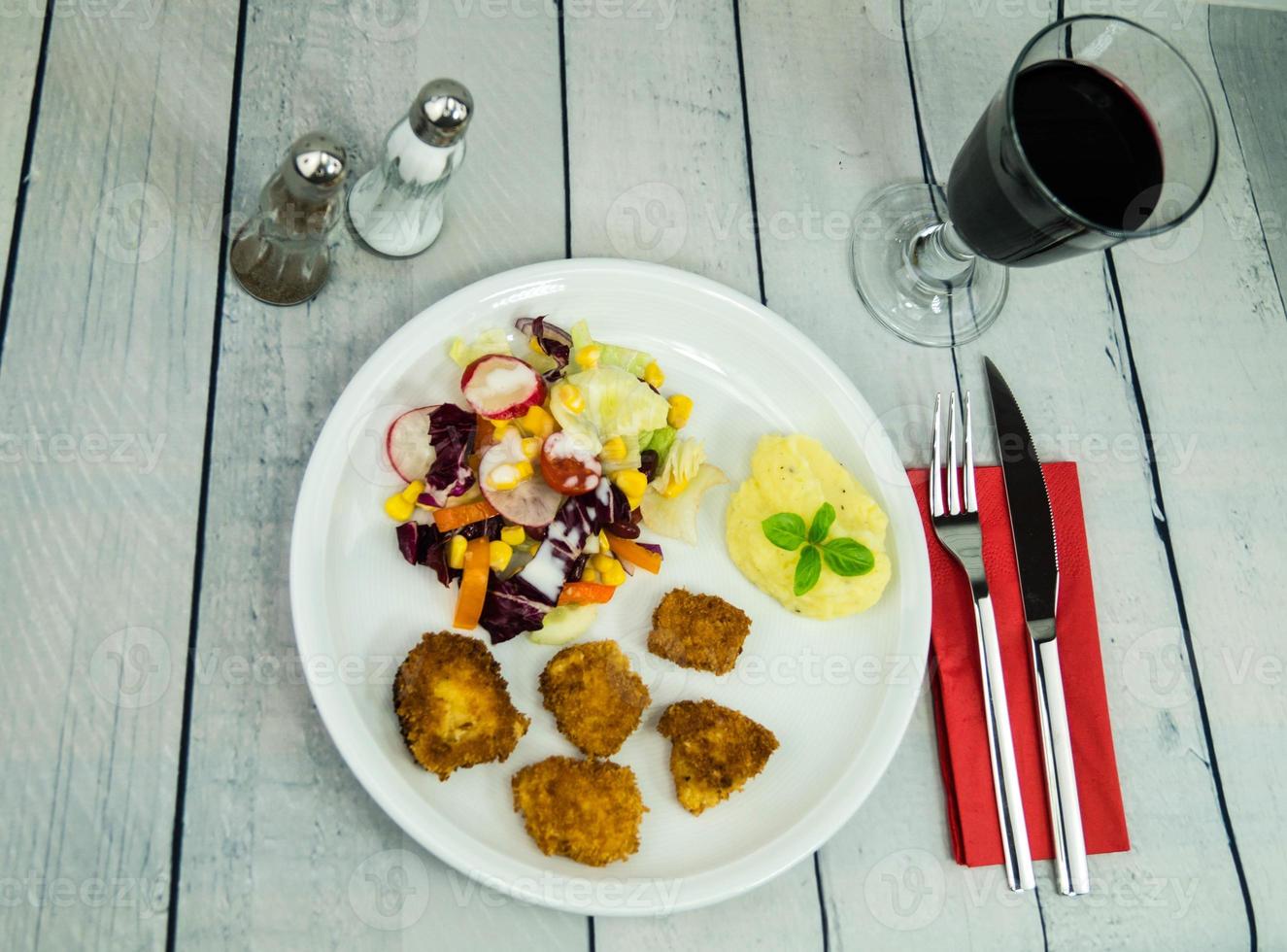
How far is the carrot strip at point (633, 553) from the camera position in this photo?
1.94 m

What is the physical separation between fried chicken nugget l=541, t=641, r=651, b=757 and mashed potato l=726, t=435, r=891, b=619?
35cm

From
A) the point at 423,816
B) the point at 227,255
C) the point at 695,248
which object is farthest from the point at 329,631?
the point at 695,248

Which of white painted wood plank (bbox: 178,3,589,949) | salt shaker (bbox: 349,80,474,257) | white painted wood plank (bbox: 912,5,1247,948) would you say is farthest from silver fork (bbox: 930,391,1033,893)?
salt shaker (bbox: 349,80,474,257)

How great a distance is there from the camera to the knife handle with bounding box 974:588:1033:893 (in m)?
1.97

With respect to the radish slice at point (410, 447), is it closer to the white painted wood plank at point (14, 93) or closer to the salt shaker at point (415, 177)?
the salt shaker at point (415, 177)

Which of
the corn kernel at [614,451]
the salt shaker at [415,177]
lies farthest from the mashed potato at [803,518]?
the salt shaker at [415,177]

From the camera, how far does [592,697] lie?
6.03 ft

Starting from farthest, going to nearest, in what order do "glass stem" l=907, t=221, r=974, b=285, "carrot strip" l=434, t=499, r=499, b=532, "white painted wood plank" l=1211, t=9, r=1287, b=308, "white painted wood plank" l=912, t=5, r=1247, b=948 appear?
"white painted wood plank" l=1211, t=9, r=1287, b=308, "glass stem" l=907, t=221, r=974, b=285, "white painted wood plank" l=912, t=5, r=1247, b=948, "carrot strip" l=434, t=499, r=499, b=532

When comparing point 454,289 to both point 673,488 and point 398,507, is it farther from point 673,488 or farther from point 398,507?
point 673,488

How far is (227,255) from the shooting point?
6.76 feet

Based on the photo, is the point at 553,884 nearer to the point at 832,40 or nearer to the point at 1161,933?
the point at 1161,933

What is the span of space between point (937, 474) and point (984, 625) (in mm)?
334

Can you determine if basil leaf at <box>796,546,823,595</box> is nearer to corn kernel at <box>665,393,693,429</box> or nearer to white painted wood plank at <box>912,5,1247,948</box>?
corn kernel at <box>665,393,693,429</box>

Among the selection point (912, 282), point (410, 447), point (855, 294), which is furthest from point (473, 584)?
point (912, 282)
